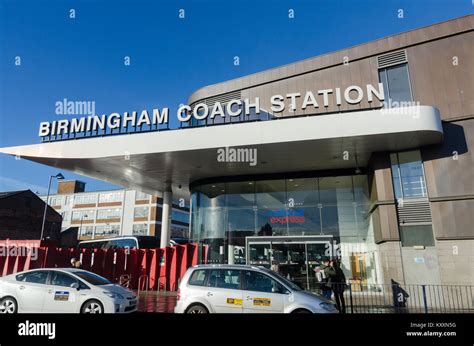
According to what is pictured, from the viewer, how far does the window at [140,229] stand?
67.3 meters

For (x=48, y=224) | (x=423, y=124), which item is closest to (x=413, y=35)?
(x=423, y=124)

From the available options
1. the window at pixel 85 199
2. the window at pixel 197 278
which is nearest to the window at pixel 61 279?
the window at pixel 197 278

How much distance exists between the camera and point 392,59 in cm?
1716

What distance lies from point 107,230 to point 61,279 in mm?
64506

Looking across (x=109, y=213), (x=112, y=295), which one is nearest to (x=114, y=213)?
(x=109, y=213)

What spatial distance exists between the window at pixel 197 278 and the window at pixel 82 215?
7035 cm

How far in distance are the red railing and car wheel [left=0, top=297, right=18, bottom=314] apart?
9226 mm

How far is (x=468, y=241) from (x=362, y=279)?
5.01 metres

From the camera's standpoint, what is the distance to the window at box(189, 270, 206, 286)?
8.91 meters

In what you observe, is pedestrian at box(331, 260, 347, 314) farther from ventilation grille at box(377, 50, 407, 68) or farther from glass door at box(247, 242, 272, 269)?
ventilation grille at box(377, 50, 407, 68)

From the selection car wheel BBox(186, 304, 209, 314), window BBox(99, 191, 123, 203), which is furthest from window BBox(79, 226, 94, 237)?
car wheel BBox(186, 304, 209, 314)
